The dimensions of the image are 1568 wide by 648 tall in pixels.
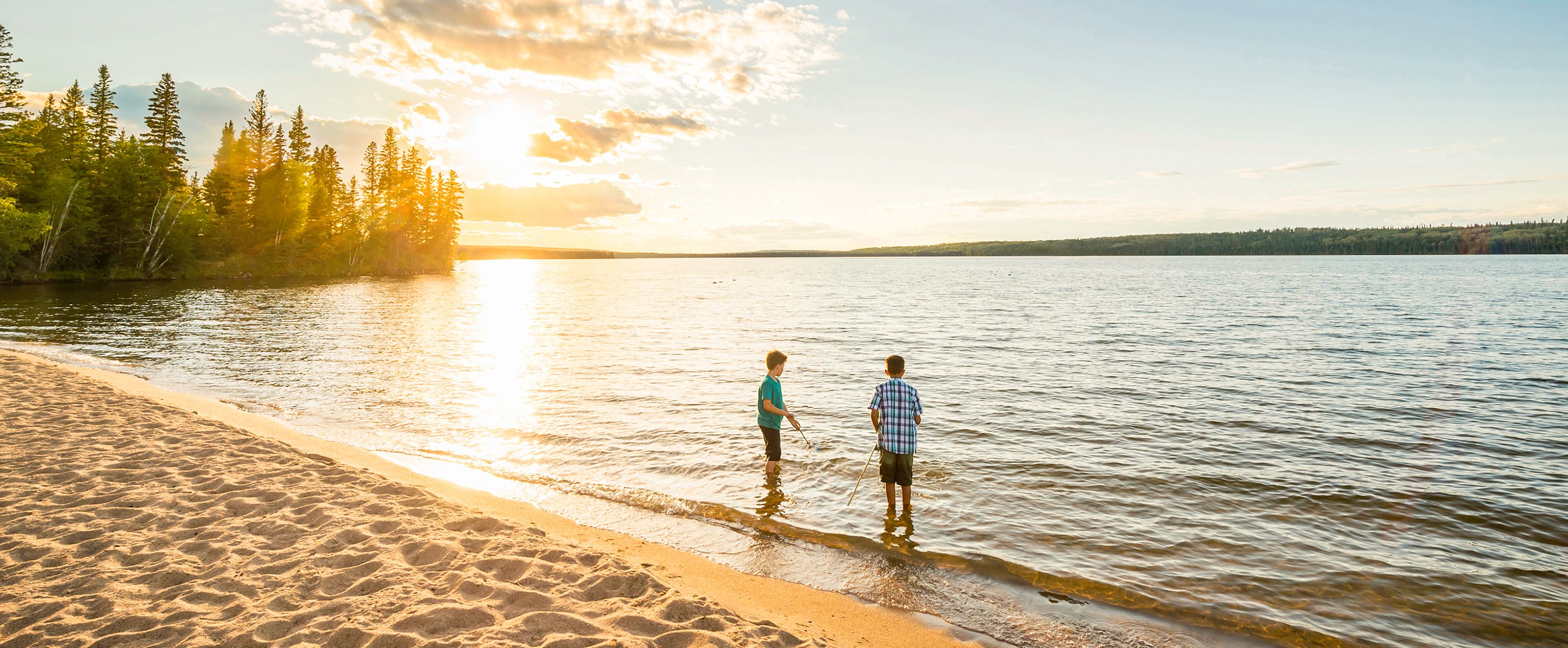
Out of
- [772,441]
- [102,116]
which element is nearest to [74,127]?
[102,116]

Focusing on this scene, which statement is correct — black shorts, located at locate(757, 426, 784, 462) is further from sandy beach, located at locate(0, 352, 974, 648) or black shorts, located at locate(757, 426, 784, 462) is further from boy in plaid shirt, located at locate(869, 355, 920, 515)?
sandy beach, located at locate(0, 352, 974, 648)

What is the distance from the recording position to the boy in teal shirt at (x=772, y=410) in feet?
35.1

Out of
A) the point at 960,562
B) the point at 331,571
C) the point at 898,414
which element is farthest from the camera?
the point at 898,414

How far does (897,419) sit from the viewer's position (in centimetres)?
959

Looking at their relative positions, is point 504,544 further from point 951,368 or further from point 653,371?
point 951,368

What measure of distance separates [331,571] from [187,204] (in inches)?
3280

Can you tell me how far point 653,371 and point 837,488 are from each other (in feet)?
43.0

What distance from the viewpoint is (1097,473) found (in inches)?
482

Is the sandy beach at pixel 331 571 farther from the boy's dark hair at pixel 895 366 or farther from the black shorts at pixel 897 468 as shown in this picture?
the boy's dark hair at pixel 895 366

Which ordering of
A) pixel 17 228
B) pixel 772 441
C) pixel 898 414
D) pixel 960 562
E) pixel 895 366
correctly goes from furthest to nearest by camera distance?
pixel 17 228 → pixel 772 441 → pixel 898 414 → pixel 895 366 → pixel 960 562

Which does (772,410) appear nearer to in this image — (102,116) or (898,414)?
(898,414)

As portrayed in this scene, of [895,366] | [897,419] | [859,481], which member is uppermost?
[895,366]

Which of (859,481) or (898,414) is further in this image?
(859,481)

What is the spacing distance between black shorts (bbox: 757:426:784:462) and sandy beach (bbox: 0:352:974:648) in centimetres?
315
